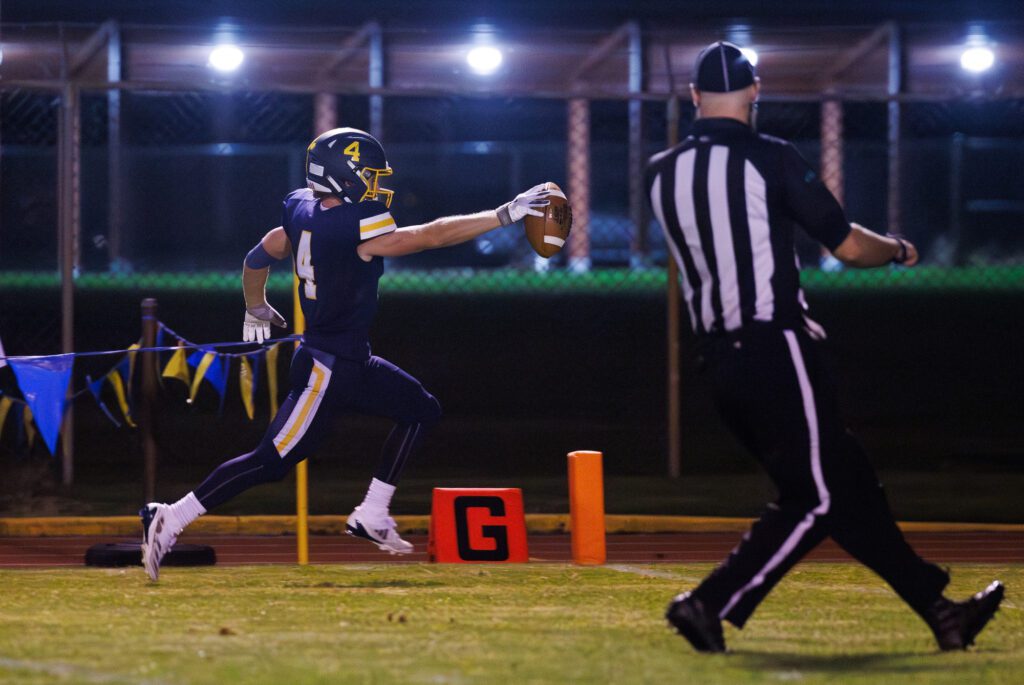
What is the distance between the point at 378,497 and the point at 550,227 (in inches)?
59.6

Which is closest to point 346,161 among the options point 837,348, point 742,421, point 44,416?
point 44,416

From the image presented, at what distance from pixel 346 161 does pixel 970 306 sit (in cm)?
1846

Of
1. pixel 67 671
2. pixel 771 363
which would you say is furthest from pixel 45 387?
pixel 771 363

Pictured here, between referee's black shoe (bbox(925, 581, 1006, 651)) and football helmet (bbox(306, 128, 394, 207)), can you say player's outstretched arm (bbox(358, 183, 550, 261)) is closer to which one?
football helmet (bbox(306, 128, 394, 207))

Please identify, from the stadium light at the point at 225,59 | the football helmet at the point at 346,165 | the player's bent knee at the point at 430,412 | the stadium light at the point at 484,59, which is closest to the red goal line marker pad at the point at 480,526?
the player's bent knee at the point at 430,412

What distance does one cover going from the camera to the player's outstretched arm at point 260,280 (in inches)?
332

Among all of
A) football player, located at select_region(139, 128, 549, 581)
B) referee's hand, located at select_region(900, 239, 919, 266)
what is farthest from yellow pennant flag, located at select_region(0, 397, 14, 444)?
referee's hand, located at select_region(900, 239, 919, 266)

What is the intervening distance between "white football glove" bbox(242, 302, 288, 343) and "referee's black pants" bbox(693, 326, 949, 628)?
325 cm

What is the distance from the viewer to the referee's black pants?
583 cm

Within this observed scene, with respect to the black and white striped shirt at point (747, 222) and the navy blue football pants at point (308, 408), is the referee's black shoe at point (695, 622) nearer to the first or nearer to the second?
the black and white striped shirt at point (747, 222)

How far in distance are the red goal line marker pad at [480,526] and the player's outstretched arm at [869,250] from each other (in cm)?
310

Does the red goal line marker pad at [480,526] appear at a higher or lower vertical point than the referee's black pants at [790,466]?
lower

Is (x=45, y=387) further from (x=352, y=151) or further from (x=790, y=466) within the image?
(x=790, y=466)

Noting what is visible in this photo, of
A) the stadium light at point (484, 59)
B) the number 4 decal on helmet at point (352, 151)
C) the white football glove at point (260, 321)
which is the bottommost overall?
the white football glove at point (260, 321)
